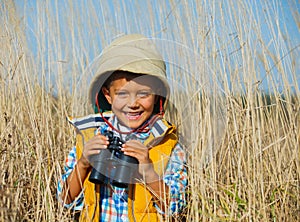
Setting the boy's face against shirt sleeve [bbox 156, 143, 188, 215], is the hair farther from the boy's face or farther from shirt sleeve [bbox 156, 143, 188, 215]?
shirt sleeve [bbox 156, 143, 188, 215]

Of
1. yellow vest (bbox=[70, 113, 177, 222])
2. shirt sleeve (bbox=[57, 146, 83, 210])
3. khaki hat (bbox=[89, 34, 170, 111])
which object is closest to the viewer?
khaki hat (bbox=[89, 34, 170, 111])

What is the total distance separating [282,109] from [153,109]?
0.61 m

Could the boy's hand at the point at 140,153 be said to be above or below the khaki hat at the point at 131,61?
below

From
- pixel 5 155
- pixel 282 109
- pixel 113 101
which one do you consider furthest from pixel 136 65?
pixel 282 109

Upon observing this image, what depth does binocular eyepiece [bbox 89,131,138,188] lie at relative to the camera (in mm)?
1562

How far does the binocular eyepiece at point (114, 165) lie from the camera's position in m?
1.56

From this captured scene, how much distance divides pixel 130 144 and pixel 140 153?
0.05 meters

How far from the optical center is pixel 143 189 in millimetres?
1684

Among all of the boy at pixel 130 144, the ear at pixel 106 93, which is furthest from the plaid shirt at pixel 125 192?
the ear at pixel 106 93

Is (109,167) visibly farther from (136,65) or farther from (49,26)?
(49,26)

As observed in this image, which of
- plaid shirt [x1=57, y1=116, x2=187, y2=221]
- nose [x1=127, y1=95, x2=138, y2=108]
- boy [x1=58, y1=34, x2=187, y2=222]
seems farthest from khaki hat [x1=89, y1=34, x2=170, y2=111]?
plaid shirt [x1=57, y1=116, x2=187, y2=221]

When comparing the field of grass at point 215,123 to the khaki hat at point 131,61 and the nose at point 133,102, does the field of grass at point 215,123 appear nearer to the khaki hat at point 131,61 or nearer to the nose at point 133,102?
the khaki hat at point 131,61

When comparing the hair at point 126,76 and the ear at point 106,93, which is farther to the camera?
the ear at point 106,93

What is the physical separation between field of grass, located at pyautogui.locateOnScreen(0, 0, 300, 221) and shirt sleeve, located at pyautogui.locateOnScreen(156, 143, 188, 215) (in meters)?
0.04
